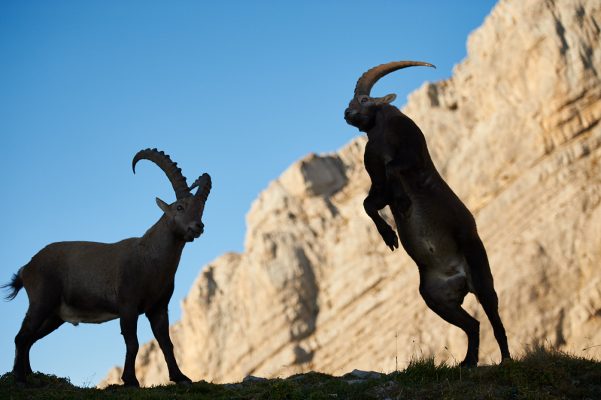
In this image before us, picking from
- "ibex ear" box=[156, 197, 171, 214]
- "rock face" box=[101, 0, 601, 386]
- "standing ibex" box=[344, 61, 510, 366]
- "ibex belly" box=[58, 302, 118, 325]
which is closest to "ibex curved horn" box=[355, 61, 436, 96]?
"standing ibex" box=[344, 61, 510, 366]

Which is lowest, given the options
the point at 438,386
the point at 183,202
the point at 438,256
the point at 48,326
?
the point at 438,386

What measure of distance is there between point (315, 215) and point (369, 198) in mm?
52132

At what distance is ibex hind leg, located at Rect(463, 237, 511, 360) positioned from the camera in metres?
12.4

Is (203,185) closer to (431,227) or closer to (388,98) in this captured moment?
(388,98)

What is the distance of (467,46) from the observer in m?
60.1

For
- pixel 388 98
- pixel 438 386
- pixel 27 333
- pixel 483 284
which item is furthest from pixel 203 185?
pixel 438 386

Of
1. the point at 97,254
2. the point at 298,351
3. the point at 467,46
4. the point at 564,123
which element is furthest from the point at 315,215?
the point at 97,254

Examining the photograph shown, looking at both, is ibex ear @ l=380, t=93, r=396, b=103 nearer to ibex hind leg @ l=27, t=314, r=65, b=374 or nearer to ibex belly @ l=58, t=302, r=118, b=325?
ibex belly @ l=58, t=302, r=118, b=325

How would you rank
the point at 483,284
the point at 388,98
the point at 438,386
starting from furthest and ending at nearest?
the point at 388,98
the point at 483,284
the point at 438,386

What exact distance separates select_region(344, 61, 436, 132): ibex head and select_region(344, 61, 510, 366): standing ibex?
558 millimetres

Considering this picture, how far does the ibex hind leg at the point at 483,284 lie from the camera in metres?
12.4

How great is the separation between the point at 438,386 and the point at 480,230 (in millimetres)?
40859

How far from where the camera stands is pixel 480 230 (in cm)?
5084

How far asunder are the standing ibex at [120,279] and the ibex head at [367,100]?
9.38 ft
